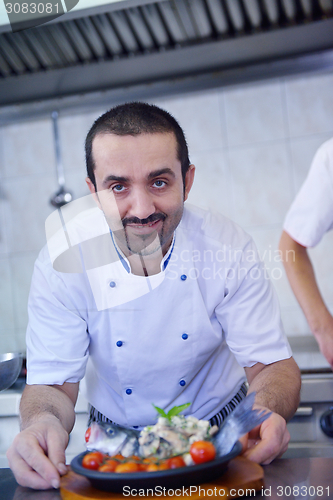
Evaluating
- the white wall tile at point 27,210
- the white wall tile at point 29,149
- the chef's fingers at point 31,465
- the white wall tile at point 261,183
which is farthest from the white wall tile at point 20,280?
the white wall tile at point 261,183

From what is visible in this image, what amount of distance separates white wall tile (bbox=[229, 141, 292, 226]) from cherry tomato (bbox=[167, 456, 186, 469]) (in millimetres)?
1148

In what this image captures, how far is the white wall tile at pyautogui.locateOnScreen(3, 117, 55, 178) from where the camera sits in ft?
4.88

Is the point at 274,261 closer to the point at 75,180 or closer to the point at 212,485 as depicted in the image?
the point at 75,180

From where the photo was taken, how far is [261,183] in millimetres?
1553

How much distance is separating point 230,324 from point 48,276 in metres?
0.34

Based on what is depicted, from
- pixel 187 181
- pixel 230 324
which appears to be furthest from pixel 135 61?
pixel 230 324

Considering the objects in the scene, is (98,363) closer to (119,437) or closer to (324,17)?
(119,437)

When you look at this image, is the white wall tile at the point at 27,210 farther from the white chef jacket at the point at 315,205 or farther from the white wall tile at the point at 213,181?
the white chef jacket at the point at 315,205

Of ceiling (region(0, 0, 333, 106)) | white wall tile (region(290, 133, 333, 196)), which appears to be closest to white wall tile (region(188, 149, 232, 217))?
white wall tile (region(290, 133, 333, 196))

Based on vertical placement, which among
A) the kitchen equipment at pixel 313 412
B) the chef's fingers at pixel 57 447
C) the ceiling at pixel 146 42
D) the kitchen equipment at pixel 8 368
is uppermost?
the ceiling at pixel 146 42

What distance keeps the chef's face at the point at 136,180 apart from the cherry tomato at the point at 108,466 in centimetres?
33

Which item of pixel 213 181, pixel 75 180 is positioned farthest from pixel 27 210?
pixel 213 181

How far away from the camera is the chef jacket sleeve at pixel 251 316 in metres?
0.81

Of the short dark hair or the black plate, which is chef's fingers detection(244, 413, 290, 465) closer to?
the black plate
